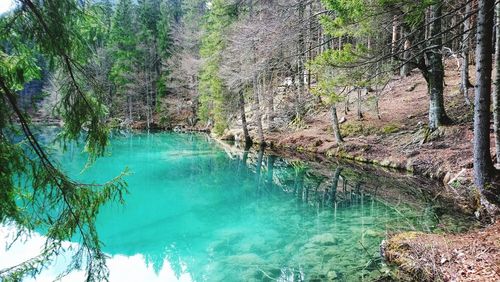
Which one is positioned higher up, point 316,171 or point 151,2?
point 151,2

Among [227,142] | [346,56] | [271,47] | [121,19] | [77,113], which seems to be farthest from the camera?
[121,19]

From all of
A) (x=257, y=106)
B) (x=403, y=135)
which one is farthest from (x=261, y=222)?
(x=257, y=106)

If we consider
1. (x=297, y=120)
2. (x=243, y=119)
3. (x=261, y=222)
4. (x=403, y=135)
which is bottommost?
(x=261, y=222)

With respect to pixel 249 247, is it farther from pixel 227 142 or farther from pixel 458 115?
pixel 227 142

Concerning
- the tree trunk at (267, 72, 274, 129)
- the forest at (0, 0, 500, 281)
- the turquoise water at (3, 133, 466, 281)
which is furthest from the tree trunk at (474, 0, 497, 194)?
the tree trunk at (267, 72, 274, 129)

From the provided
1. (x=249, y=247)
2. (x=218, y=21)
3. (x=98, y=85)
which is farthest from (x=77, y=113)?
(x=218, y=21)

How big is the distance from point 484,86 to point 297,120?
16.2m

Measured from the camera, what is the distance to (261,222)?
9.29 metres

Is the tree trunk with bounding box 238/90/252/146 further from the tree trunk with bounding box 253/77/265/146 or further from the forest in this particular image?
the tree trunk with bounding box 253/77/265/146

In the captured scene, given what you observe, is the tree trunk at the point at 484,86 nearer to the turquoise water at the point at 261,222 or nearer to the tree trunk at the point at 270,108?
the turquoise water at the point at 261,222

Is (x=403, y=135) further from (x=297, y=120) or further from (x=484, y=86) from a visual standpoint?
(x=484, y=86)

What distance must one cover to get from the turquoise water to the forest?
15cm

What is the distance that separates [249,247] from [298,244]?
106 centimetres

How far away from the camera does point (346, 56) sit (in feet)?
28.6
